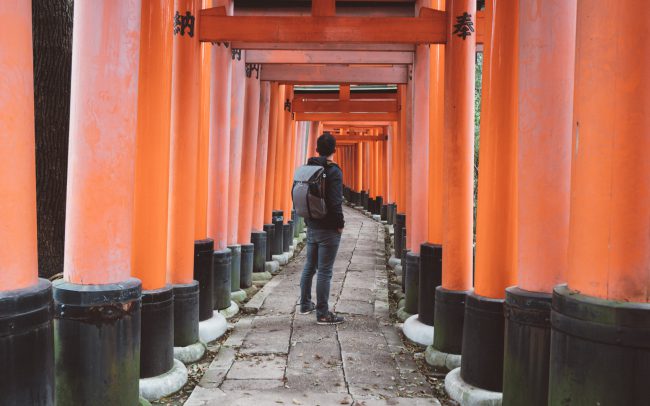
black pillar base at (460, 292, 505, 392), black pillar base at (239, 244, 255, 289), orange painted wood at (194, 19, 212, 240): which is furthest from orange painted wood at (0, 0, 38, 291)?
black pillar base at (239, 244, 255, 289)

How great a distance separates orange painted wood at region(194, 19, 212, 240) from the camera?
18.2 ft

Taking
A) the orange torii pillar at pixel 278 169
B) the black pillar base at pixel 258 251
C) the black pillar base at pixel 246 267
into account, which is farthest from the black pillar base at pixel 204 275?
the orange torii pillar at pixel 278 169

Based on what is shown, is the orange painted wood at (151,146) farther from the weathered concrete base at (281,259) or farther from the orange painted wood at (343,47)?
the weathered concrete base at (281,259)

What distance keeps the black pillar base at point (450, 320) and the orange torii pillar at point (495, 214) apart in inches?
27.2

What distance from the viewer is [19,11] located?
220 cm

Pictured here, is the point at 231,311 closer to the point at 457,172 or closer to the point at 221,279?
the point at 221,279

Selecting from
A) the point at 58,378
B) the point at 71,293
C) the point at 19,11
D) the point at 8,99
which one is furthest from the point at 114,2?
the point at 58,378

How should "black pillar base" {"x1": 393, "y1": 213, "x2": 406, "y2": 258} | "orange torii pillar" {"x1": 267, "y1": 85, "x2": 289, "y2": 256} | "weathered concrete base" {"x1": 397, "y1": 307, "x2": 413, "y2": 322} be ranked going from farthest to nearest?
"orange torii pillar" {"x1": 267, "y1": 85, "x2": 289, "y2": 256} → "black pillar base" {"x1": 393, "y1": 213, "x2": 406, "y2": 258} → "weathered concrete base" {"x1": 397, "y1": 307, "x2": 413, "y2": 322}

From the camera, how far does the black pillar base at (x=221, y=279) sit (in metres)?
6.04

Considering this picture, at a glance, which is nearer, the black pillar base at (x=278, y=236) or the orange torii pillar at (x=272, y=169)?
the orange torii pillar at (x=272, y=169)

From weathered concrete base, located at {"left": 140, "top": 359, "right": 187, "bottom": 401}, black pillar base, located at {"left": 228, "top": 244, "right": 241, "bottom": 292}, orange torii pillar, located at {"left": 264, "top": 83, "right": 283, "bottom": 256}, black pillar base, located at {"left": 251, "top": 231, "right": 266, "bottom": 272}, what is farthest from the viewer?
orange torii pillar, located at {"left": 264, "top": 83, "right": 283, "bottom": 256}

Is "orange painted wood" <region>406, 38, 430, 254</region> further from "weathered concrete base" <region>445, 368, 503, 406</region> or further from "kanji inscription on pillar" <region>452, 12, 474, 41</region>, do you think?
"weathered concrete base" <region>445, 368, 503, 406</region>

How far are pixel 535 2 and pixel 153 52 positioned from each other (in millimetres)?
2236

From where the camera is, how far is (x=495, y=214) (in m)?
3.56
